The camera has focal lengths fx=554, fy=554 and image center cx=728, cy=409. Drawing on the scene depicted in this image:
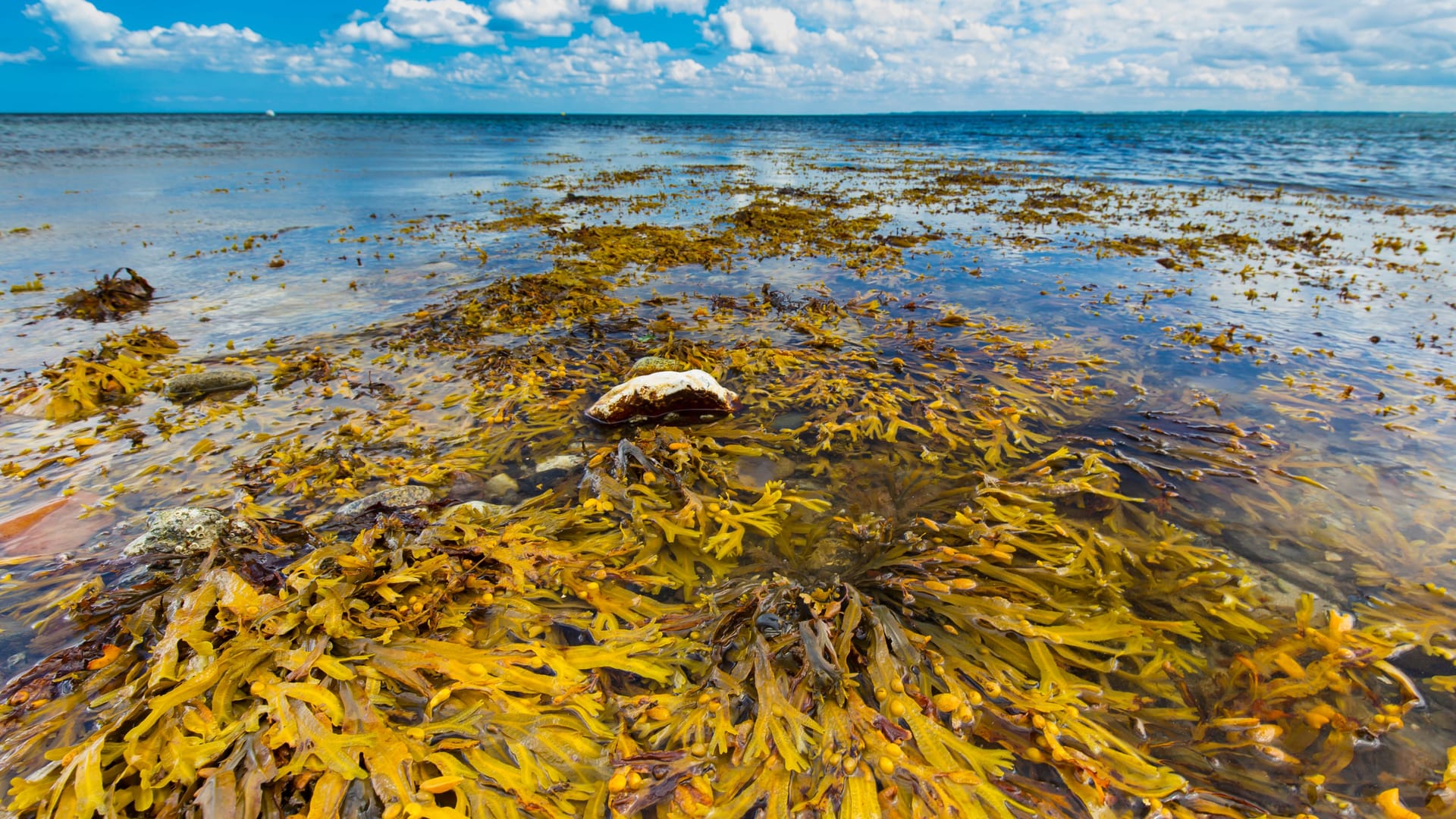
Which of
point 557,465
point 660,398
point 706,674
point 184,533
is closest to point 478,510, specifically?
point 557,465

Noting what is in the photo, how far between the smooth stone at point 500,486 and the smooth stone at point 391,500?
13.5 inches

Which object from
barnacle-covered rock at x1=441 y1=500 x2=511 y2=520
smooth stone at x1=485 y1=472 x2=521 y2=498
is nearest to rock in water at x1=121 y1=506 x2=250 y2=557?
barnacle-covered rock at x1=441 y1=500 x2=511 y2=520

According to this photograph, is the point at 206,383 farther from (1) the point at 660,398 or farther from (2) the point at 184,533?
(1) the point at 660,398

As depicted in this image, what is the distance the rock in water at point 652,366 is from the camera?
5492mm

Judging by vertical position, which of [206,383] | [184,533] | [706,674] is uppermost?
[206,383]

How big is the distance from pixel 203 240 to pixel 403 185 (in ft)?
33.5

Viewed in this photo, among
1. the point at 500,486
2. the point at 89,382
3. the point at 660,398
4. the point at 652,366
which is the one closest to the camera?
the point at 500,486

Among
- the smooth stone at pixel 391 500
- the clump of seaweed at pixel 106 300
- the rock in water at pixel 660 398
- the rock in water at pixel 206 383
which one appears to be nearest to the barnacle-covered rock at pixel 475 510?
the smooth stone at pixel 391 500

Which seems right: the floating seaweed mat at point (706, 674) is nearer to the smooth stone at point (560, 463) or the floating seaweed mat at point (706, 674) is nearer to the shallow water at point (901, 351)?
the shallow water at point (901, 351)

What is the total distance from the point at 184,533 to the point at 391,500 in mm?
962

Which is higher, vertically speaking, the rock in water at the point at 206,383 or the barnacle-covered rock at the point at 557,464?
the rock in water at the point at 206,383

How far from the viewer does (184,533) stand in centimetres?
300

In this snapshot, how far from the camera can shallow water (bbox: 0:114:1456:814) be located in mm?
3152

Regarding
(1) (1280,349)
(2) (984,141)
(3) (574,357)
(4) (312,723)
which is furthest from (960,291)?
(2) (984,141)
